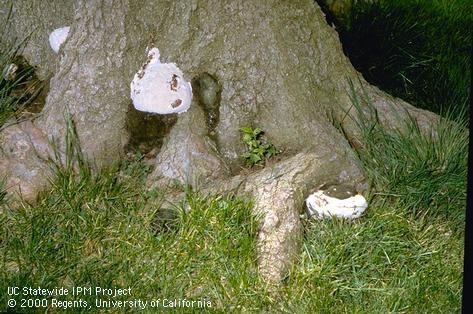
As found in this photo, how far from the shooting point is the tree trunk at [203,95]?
356cm

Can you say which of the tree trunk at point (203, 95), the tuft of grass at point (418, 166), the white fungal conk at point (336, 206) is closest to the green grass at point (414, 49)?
the tuft of grass at point (418, 166)

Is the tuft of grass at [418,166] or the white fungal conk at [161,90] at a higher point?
the white fungal conk at [161,90]

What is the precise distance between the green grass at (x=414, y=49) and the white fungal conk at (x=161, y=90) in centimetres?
174

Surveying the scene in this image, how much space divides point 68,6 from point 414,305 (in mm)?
2667

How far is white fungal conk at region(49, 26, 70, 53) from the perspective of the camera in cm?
376

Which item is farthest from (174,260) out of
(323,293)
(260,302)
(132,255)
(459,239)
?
(459,239)

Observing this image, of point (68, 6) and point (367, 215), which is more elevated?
point (68, 6)

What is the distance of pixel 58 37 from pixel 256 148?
1358 millimetres

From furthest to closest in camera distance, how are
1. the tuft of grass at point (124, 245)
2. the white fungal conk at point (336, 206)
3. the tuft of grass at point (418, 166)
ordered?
the tuft of grass at point (418, 166)
the white fungal conk at point (336, 206)
the tuft of grass at point (124, 245)

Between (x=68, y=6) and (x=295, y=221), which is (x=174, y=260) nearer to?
(x=295, y=221)

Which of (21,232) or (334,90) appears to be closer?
(21,232)

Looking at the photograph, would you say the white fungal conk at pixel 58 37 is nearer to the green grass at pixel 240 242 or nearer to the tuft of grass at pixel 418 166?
the green grass at pixel 240 242

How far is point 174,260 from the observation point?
319 cm

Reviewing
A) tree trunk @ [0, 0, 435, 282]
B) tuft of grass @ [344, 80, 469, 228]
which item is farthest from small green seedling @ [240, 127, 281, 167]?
tuft of grass @ [344, 80, 469, 228]
